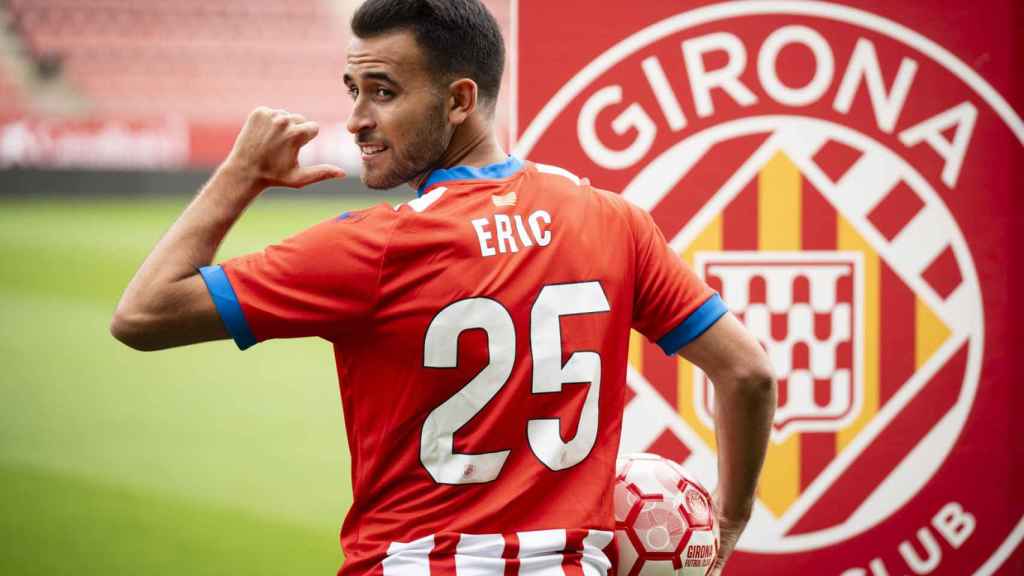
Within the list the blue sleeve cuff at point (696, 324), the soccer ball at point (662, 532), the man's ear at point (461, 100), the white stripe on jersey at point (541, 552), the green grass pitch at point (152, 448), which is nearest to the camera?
the white stripe on jersey at point (541, 552)

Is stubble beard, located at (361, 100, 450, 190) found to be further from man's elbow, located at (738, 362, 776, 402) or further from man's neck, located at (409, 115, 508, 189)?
man's elbow, located at (738, 362, 776, 402)

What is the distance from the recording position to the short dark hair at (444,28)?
1.77 m

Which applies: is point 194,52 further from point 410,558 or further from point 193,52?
point 410,558

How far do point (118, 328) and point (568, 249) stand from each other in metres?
0.68

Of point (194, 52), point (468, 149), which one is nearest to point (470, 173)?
point (468, 149)

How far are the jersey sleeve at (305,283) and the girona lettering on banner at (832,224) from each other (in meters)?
1.23

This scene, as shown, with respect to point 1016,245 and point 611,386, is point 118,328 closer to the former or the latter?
point 611,386

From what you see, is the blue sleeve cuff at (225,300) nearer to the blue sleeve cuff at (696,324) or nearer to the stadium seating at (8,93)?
the blue sleeve cuff at (696,324)

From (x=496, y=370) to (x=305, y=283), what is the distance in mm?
313

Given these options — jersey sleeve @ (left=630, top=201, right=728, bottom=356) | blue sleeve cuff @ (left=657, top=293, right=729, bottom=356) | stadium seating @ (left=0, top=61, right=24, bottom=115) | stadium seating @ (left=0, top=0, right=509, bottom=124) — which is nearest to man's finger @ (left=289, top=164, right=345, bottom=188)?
jersey sleeve @ (left=630, top=201, right=728, bottom=356)

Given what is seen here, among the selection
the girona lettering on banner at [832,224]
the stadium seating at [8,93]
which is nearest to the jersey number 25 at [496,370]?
the girona lettering on banner at [832,224]

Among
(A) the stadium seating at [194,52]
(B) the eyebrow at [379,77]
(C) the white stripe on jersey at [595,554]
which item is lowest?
(C) the white stripe on jersey at [595,554]

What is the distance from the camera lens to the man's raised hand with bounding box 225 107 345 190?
1.76 metres

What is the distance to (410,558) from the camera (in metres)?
1.69
